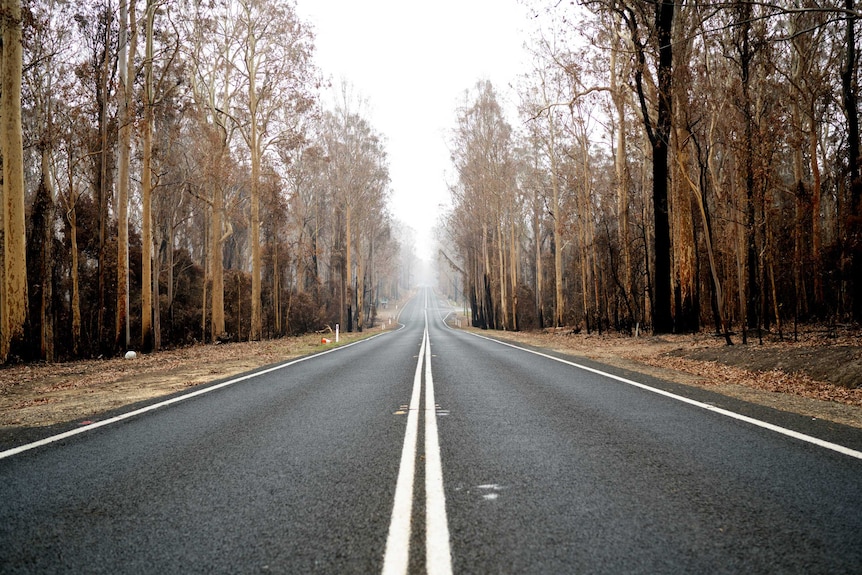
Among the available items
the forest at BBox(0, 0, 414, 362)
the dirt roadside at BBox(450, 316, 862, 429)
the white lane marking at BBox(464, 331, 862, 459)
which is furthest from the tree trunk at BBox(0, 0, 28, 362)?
the dirt roadside at BBox(450, 316, 862, 429)

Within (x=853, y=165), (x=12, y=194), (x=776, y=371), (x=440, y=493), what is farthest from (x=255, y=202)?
(x=853, y=165)

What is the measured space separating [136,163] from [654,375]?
28178 mm

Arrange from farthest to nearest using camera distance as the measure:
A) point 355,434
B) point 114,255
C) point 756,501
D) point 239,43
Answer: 1. point 114,255
2. point 239,43
3. point 355,434
4. point 756,501

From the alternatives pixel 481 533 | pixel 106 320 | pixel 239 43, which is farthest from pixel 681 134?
pixel 106 320

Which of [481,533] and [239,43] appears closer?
[481,533]

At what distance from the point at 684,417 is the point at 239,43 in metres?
23.7

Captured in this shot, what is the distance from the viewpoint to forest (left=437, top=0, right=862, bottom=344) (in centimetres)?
1370

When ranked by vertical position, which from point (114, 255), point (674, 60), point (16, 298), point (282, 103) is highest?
point (282, 103)

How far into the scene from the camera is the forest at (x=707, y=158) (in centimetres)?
1370

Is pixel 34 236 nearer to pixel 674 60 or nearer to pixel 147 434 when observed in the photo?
pixel 147 434

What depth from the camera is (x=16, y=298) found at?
38.4 ft

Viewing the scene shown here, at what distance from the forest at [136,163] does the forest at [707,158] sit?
475 inches

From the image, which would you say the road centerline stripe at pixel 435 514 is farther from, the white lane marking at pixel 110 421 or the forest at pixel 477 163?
the forest at pixel 477 163

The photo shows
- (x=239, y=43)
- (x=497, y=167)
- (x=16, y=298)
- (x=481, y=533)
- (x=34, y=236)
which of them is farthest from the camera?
(x=497, y=167)
